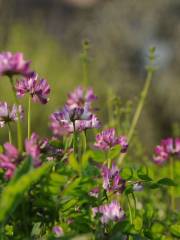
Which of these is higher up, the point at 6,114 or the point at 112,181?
the point at 6,114

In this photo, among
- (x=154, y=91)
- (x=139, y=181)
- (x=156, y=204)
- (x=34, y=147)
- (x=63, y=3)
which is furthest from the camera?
(x=63, y=3)

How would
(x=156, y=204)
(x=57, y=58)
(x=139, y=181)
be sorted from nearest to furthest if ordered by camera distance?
1. (x=139, y=181)
2. (x=156, y=204)
3. (x=57, y=58)

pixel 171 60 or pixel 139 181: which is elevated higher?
pixel 171 60

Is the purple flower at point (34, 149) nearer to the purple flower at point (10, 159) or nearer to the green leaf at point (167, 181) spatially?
the purple flower at point (10, 159)

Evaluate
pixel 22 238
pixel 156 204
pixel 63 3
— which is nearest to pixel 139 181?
pixel 22 238

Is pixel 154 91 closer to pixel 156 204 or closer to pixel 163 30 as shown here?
pixel 163 30

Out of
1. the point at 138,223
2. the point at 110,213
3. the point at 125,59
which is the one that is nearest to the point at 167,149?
the point at 138,223

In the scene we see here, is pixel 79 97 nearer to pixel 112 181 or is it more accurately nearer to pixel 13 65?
pixel 112 181
